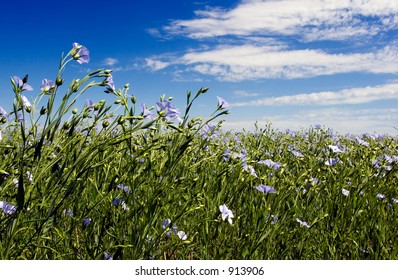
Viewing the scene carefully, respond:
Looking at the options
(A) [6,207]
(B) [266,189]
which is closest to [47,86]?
(A) [6,207]

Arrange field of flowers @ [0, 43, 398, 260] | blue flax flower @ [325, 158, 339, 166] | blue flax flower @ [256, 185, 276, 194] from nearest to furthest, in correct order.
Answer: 1. field of flowers @ [0, 43, 398, 260]
2. blue flax flower @ [256, 185, 276, 194]
3. blue flax flower @ [325, 158, 339, 166]

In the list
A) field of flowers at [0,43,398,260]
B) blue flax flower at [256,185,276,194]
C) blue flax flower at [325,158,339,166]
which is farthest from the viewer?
blue flax flower at [325,158,339,166]

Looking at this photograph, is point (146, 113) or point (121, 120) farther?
point (146, 113)

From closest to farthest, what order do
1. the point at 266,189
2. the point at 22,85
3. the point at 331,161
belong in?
the point at 22,85
the point at 266,189
the point at 331,161

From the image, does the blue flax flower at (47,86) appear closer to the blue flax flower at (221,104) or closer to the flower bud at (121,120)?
the flower bud at (121,120)

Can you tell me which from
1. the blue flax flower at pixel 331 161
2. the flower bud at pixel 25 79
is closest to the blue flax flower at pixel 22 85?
the flower bud at pixel 25 79

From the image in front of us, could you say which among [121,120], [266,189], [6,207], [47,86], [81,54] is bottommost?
[266,189]

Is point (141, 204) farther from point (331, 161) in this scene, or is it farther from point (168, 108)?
point (331, 161)

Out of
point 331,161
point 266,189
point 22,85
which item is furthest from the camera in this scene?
point 331,161

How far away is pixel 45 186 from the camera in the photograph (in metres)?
1.82

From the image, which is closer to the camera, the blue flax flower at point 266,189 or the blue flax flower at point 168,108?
the blue flax flower at point 168,108

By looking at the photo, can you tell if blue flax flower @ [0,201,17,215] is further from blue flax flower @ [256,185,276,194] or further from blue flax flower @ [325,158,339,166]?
blue flax flower @ [325,158,339,166]

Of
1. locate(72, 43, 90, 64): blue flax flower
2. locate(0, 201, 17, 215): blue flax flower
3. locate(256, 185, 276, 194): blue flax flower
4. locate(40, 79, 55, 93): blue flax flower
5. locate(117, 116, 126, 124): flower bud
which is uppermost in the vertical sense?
locate(72, 43, 90, 64): blue flax flower

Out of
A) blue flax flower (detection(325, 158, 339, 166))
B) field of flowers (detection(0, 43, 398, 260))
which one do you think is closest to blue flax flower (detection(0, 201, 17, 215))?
field of flowers (detection(0, 43, 398, 260))
